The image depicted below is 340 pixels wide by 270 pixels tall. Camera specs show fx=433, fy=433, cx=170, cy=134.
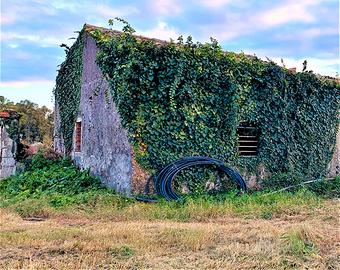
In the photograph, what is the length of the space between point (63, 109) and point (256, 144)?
7.33 meters

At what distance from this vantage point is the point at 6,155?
49.2 ft

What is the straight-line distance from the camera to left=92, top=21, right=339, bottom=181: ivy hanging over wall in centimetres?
1028

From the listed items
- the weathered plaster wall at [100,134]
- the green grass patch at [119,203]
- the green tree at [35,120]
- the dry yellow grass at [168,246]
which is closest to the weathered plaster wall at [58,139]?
the weathered plaster wall at [100,134]

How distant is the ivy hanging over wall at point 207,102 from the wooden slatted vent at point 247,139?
0.57 ft

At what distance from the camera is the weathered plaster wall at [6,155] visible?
14961mm

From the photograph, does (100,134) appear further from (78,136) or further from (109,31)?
(109,31)

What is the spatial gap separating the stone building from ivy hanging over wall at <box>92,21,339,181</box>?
5.60 m

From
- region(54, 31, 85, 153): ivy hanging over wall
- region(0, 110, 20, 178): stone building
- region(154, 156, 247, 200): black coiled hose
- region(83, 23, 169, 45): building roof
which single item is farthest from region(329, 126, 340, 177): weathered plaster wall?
region(0, 110, 20, 178): stone building

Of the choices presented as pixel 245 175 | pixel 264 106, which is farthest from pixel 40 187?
pixel 264 106

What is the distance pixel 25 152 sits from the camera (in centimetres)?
1554

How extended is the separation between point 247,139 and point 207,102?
75.6 inches

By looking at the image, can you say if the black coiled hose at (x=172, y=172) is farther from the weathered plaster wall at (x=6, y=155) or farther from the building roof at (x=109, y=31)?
the weathered plaster wall at (x=6, y=155)

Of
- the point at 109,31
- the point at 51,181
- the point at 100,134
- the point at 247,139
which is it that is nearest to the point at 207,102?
→ the point at 247,139

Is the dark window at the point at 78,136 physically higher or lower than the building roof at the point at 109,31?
lower
